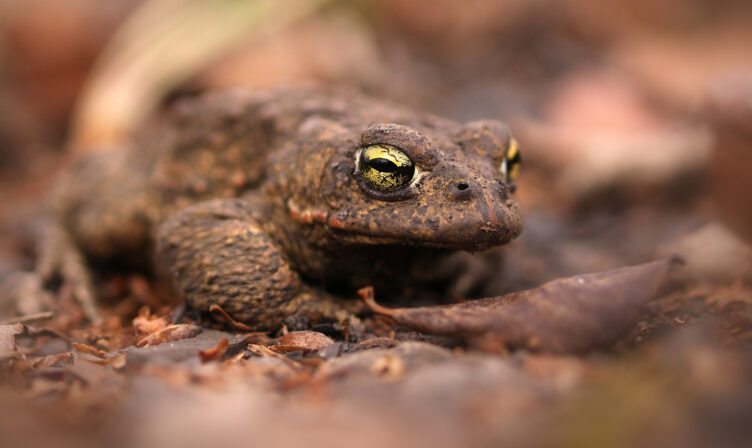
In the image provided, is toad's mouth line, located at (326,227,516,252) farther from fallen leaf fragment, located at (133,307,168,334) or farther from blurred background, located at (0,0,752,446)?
fallen leaf fragment, located at (133,307,168,334)

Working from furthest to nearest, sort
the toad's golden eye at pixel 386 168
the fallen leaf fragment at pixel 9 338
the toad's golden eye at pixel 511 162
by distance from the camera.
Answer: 1. the toad's golden eye at pixel 511 162
2. the toad's golden eye at pixel 386 168
3. the fallen leaf fragment at pixel 9 338

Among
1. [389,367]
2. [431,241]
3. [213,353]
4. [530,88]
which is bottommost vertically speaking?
[213,353]

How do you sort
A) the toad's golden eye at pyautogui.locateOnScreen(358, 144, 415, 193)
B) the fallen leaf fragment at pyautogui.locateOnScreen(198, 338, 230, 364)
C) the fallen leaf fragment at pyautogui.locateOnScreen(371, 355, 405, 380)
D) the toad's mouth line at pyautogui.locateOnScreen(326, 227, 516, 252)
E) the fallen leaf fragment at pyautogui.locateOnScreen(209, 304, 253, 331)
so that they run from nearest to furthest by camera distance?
the fallen leaf fragment at pyautogui.locateOnScreen(371, 355, 405, 380)
the fallen leaf fragment at pyautogui.locateOnScreen(198, 338, 230, 364)
the toad's mouth line at pyautogui.locateOnScreen(326, 227, 516, 252)
the toad's golden eye at pyautogui.locateOnScreen(358, 144, 415, 193)
the fallen leaf fragment at pyautogui.locateOnScreen(209, 304, 253, 331)

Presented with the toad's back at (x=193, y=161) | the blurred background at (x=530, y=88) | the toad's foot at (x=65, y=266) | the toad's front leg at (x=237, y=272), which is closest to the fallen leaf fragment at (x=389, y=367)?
the blurred background at (x=530, y=88)

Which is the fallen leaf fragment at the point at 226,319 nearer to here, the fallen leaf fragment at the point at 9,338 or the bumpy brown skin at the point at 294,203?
the bumpy brown skin at the point at 294,203

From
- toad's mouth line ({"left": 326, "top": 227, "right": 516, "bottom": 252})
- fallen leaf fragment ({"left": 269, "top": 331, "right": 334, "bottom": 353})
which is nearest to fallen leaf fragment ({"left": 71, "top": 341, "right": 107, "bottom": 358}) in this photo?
fallen leaf fragment ({"left": 269, "top": 331, "right": 334, "bottom": 353})

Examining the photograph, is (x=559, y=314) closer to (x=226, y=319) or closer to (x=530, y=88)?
(x=226, y=319)

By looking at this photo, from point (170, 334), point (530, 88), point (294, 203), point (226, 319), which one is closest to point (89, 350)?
point (170, 334)
